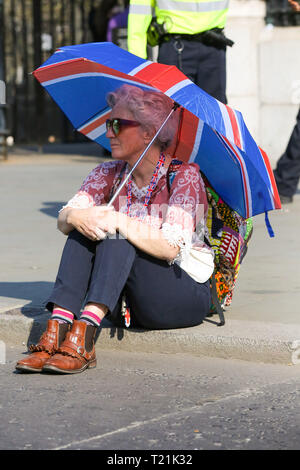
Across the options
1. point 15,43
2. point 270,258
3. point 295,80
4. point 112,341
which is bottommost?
point 15,43

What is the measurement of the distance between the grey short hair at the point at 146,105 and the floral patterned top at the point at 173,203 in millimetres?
198

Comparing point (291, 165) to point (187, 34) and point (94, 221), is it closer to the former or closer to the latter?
point (187, 34)

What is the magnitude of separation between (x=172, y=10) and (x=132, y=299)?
11.1 feet

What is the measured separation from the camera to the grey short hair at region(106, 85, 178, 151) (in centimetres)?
504

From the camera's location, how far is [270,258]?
7.04 metres

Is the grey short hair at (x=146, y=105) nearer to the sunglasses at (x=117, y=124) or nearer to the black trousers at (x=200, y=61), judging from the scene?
the sunglasses at (x=117, y=124)

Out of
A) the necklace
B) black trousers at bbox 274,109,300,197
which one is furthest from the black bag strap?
black trousers at bbox 274,109,300,197

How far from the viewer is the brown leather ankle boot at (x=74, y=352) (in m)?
4.74

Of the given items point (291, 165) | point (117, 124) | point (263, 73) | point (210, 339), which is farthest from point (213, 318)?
point (263, 73)

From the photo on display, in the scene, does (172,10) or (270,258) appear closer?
(270,258)

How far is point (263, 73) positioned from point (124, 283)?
884 cm

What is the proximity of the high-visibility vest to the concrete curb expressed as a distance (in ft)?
9.41

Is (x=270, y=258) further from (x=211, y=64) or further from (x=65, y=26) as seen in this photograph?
(x=65, y=26)

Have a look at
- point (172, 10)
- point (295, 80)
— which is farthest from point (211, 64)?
point (295, 80)
